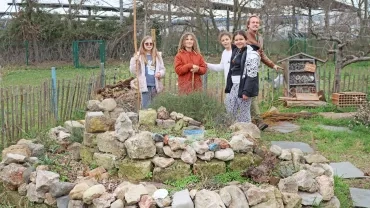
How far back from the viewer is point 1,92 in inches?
223

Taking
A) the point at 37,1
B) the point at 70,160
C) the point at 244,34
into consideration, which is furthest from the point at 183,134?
the point at 37,1

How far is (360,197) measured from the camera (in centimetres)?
395

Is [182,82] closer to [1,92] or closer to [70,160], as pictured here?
[70,160]

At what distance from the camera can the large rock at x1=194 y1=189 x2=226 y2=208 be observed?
3159 mm

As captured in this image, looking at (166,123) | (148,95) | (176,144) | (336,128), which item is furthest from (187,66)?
(336,128)

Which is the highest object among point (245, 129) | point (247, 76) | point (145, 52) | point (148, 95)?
point (145, 52)

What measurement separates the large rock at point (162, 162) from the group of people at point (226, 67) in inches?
57.6

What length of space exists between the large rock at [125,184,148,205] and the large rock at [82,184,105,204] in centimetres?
26

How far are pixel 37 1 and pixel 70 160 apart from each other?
20196 mm

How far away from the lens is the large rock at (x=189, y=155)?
3.69m

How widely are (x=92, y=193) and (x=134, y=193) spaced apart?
0.36 meters

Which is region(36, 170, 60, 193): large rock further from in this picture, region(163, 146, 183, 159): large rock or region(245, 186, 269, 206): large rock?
region(245, 186, 269, 206): large rock

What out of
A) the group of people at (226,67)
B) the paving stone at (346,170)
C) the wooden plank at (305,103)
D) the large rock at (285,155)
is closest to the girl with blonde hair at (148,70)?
the group of people at (226,67)

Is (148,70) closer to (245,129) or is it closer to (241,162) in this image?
(245,129)
